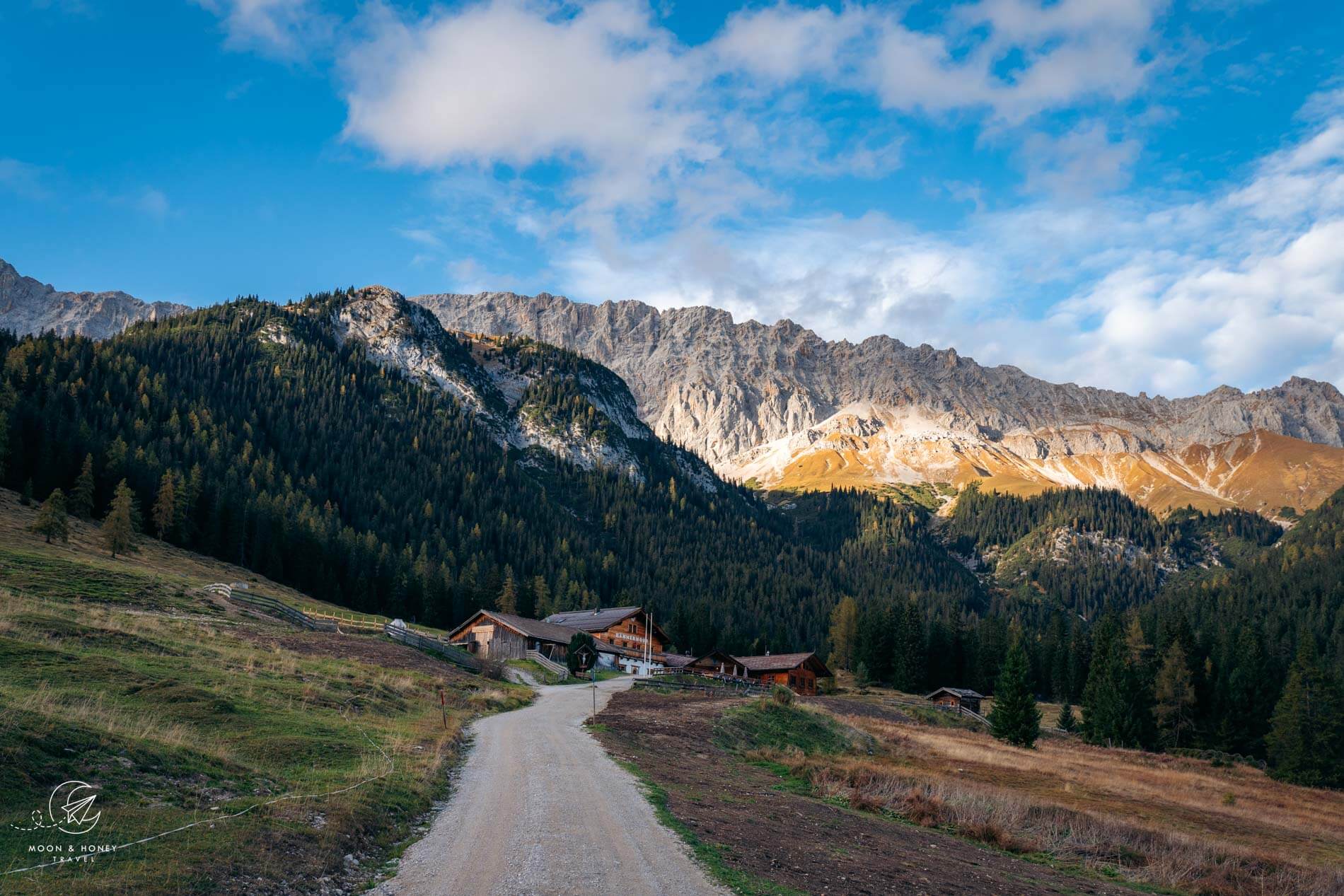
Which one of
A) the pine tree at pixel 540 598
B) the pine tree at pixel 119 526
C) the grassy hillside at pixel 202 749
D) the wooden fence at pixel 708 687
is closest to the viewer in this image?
the grassy hillside at pixel 202 749

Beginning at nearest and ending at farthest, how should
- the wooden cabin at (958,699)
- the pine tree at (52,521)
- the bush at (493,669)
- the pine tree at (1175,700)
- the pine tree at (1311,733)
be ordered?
the bush at (493,669) → the pine tree at (1311,733) → the pine tree at (52,521) → the pine tree at (1175,700) → the wooden cabin at (958,699)

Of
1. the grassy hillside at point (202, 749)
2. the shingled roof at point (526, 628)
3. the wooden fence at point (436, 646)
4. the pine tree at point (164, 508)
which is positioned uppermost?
the pine tree at point (164, 508)

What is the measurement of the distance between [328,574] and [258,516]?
12309 mm

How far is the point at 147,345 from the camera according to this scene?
17662 centimetres

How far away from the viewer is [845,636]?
5340 inches

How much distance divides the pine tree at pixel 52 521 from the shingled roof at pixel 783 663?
74662 mm

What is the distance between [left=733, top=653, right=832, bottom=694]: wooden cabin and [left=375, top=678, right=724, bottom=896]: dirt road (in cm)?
7265

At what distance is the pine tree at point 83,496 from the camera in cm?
8525

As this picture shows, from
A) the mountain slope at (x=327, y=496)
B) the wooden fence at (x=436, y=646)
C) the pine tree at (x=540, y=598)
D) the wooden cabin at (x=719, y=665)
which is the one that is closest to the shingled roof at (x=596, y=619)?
the wooden cabin at (x=719, y=665)

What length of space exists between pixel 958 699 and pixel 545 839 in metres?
95.8

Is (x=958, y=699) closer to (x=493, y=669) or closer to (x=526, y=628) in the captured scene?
(x=526, y=628)

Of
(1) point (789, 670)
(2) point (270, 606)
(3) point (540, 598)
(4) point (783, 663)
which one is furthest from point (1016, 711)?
(3) point (540, 598)

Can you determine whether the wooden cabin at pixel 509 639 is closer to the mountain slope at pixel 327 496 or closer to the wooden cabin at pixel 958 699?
the mountain slope at pixel 327 496

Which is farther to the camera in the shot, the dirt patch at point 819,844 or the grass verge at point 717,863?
the dirt patch at point 819,844
